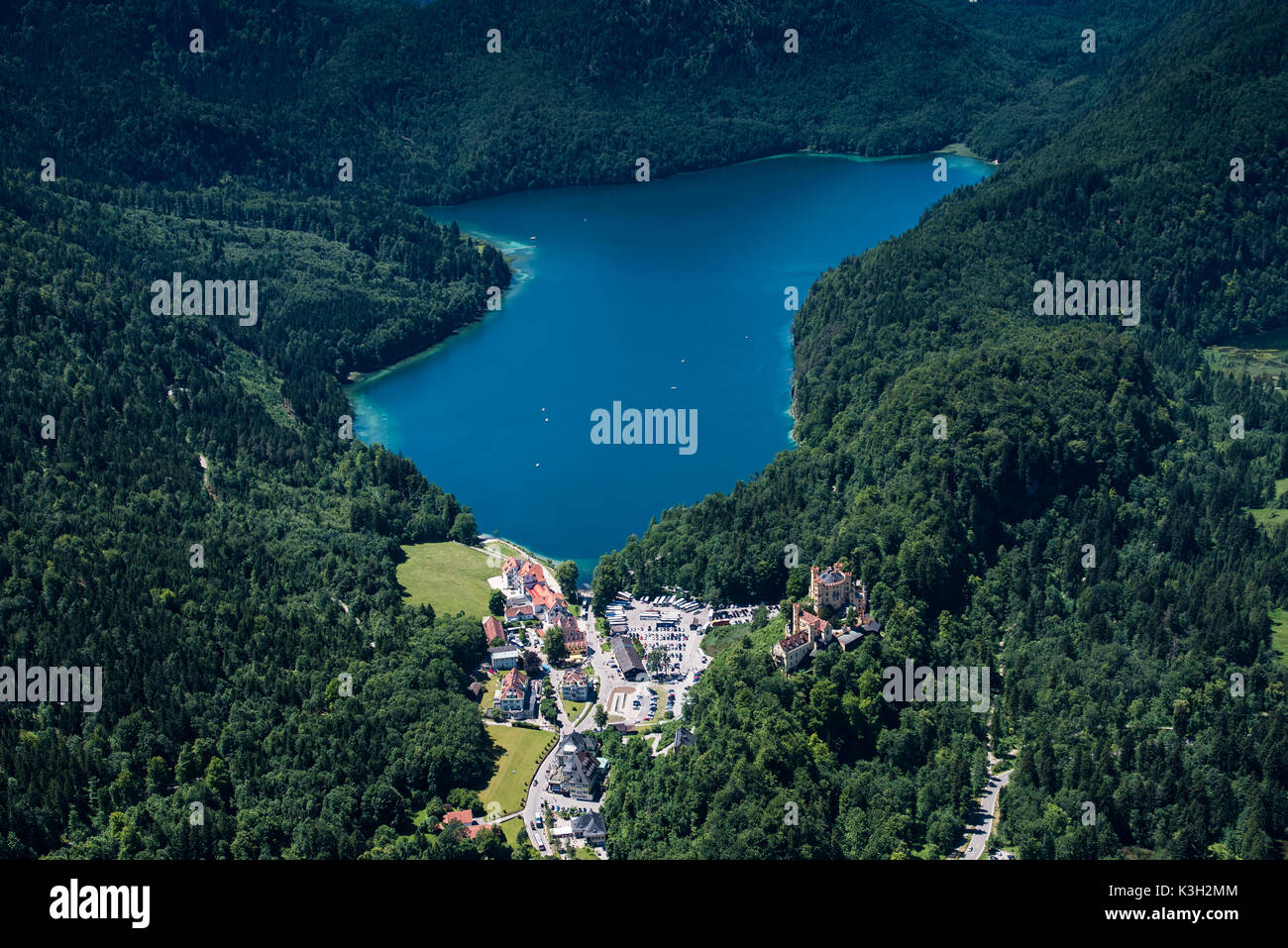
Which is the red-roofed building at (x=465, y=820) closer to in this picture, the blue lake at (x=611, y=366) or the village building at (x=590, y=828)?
the village building at (x=590, y=828)

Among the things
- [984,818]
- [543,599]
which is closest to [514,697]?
[543,599]

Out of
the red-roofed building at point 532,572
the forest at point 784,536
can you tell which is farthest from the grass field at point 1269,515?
the red-roofed building at point 532,572

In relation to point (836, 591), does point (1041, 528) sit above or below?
above

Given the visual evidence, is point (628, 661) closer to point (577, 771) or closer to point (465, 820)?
point (577, 771)

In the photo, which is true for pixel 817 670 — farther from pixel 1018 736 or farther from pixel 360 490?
pixel 360 490

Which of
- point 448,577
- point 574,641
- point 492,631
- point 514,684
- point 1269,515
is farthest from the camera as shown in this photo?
point 1269,515

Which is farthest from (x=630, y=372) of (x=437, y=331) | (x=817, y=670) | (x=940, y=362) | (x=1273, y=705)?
(x=1273, y=705)
